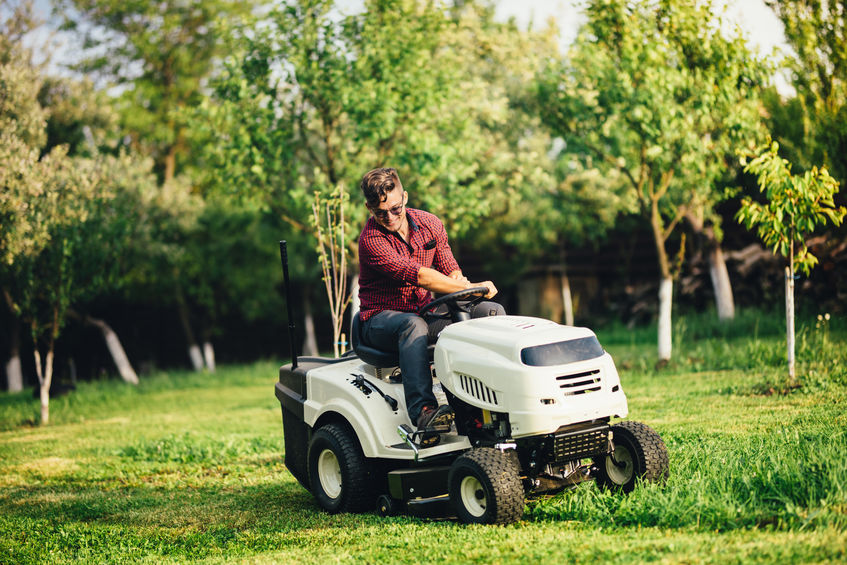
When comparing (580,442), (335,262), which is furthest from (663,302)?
(580,442)

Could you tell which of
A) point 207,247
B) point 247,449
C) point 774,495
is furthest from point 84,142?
point 774,495

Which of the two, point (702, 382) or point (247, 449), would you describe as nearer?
point (247, 449)

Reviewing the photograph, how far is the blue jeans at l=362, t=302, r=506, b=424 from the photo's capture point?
202 inches

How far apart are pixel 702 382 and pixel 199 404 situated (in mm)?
8492

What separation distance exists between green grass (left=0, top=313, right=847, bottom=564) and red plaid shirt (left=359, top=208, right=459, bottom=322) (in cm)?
138

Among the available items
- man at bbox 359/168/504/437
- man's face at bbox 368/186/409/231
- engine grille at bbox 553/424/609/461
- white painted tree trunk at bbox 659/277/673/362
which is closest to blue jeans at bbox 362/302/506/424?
man at bbox 359/168/504/437

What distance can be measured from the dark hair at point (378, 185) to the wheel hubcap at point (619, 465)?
82.1 inches

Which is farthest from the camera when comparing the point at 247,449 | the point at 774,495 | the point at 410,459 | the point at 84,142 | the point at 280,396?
the point at 84,142

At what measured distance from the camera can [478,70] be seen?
64.7 feet

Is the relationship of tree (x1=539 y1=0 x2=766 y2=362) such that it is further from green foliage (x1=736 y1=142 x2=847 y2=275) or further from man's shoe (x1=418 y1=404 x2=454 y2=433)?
man's shoe (x1=418 y1=404 x2=454 y2=433)

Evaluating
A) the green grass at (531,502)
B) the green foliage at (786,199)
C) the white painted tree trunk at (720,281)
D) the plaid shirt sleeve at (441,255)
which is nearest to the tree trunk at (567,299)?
the white painted tree trunk at (720,281)

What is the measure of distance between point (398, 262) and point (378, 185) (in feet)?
1.62

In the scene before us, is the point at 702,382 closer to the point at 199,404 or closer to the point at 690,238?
the point at 199,404

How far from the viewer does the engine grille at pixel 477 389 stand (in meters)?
4.83
